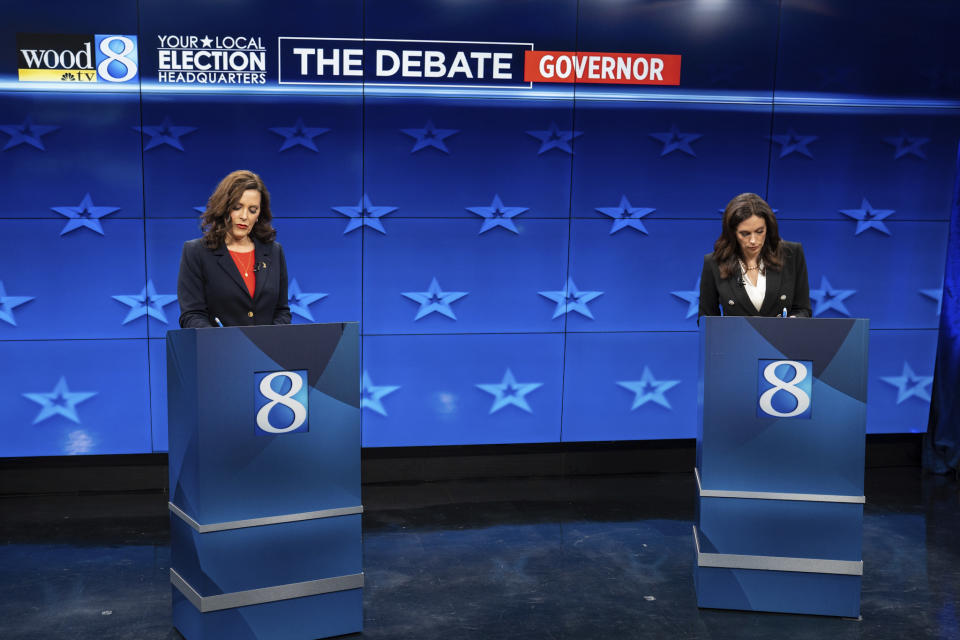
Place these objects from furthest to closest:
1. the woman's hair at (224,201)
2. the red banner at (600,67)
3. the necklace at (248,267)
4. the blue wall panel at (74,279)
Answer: the red banner at (600,67) < the blue wall panel at (74,279) < the necklace at (248,267) < the woman's hair at (224,201)

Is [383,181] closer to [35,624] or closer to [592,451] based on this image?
[592,451]

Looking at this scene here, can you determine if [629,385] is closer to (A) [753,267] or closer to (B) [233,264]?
(A) [753,267]

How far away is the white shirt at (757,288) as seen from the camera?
349 cm

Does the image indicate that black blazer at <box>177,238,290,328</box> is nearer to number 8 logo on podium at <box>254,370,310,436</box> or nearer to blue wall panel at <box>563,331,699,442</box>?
number 8 logo on podium at <box>254,370,310,436</box>

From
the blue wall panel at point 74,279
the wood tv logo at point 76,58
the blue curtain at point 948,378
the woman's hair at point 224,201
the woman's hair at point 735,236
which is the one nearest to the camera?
the woman's hair at point 224,201

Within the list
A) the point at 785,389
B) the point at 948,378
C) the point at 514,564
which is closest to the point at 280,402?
the point at 514,564

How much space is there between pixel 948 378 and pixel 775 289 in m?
2.43

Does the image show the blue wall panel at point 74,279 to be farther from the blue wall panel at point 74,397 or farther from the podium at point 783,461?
the podium at point 783,461

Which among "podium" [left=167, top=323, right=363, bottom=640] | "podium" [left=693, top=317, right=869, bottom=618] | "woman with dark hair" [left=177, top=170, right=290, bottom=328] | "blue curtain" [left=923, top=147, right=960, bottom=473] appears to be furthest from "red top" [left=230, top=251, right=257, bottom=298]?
"blue curtain" [left=923, top=147, right=960, bottom=473]

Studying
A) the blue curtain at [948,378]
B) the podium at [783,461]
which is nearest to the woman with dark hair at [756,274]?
the podium at [783,461]

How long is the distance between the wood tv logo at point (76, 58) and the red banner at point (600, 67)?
6.91 ft

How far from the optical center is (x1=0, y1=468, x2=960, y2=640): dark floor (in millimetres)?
3223

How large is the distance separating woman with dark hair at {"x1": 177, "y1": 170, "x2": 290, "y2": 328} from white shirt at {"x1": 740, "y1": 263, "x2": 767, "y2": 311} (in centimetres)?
179

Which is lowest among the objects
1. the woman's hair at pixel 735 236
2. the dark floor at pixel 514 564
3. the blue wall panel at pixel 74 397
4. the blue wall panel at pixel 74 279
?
the dark floor at pixel 514 564
